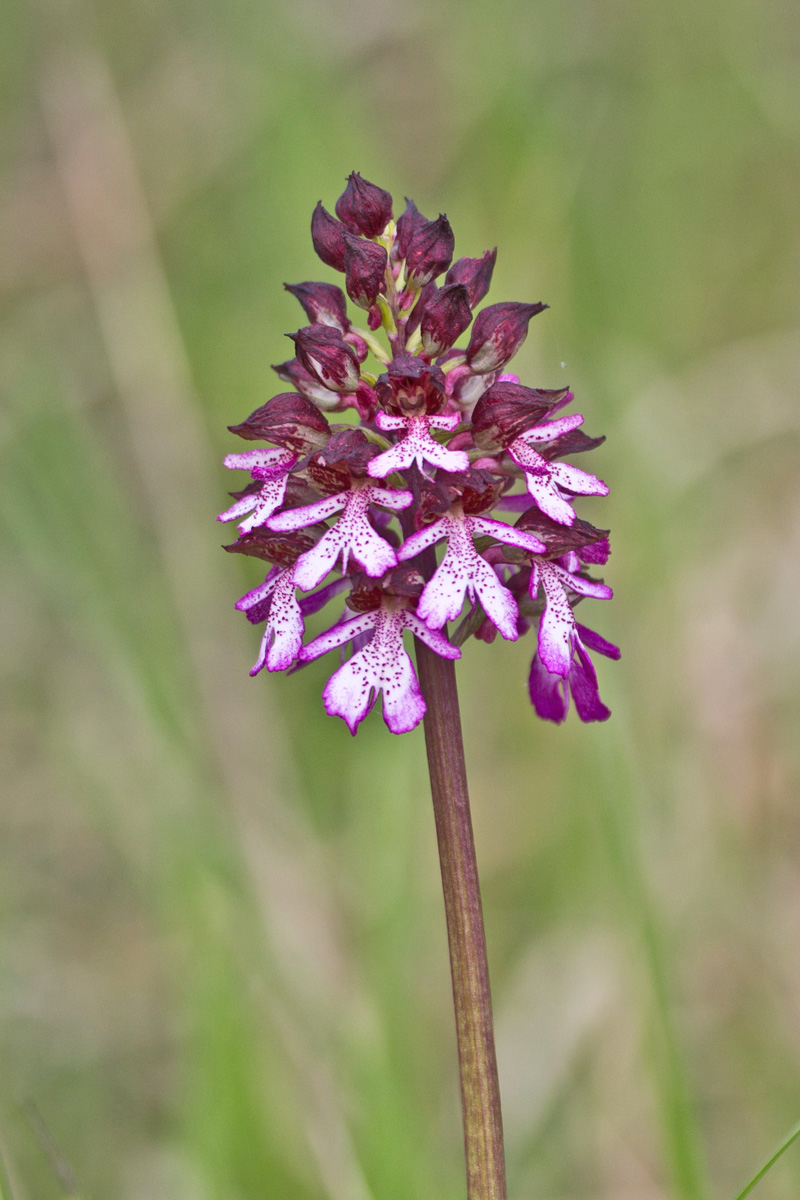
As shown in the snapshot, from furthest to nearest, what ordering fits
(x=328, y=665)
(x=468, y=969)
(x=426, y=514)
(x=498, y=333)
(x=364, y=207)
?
(x=328, y=665) → (x=364, y=207) → (x=498, y=333) → (x=426, y=514) → (x=468, y=969)

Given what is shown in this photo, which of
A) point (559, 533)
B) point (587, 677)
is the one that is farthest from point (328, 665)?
point (559, 533)

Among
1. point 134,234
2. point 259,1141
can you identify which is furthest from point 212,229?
point 259,1141

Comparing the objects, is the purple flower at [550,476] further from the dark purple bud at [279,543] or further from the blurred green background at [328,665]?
the blurred green background at [328,665]

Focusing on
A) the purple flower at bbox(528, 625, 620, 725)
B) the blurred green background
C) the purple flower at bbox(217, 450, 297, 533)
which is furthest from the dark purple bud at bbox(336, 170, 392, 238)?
the blurred green background

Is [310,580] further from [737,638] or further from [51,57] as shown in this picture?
[51,57]

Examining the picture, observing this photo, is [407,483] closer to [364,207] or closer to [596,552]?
[596,552]

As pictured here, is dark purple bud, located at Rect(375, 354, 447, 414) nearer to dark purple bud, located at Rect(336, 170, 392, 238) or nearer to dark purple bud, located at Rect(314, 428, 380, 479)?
dark purple bud, located at Rect(314, 428, 380, 479)
